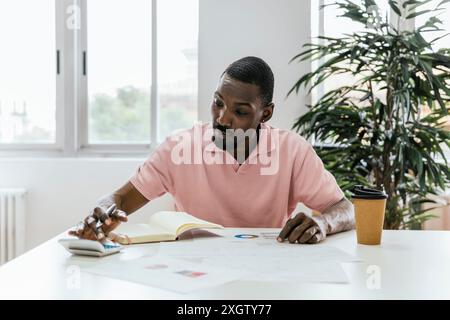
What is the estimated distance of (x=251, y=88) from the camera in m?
1.83

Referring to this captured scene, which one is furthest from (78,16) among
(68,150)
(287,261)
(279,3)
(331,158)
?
(287,261)

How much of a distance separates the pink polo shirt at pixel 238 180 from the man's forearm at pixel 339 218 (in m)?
0.13

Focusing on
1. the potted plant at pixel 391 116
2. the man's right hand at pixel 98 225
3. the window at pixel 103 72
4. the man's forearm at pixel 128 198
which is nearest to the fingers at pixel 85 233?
the man's right hand at pixel 98 225

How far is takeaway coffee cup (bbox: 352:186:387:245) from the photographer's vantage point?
4.46 ft

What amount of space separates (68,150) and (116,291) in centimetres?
248

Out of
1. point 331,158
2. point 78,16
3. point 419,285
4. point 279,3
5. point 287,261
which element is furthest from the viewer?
point 78,16

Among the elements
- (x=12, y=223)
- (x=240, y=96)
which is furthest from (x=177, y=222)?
(x=12, y=223)

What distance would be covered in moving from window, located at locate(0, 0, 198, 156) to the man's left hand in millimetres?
1979

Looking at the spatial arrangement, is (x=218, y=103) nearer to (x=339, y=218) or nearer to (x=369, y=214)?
(x=339, y=218)

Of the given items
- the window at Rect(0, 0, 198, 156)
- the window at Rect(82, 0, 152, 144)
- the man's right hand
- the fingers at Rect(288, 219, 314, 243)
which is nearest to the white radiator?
the window at Rect(0, 0, 198, 156)

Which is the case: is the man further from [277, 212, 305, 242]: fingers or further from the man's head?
[277, 212, 305, 242]: fingers

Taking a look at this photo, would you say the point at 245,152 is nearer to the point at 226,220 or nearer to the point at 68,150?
the point at 226,220

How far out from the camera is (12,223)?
3.11 m

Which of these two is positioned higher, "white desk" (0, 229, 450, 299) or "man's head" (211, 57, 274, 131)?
"man's head" (211, 57, 274, 131)
